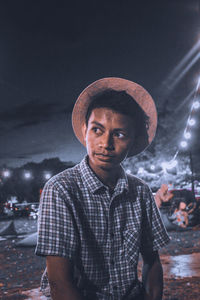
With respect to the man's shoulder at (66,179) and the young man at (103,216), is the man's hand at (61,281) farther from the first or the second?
the man's shoulder at (66,179)

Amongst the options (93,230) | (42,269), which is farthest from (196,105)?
(93,230)

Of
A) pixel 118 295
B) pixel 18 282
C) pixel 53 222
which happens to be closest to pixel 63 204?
pixel 53 222

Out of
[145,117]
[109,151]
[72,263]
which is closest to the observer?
[72,263]

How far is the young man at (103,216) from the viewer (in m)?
1.76

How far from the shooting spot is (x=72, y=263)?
1.80 meters

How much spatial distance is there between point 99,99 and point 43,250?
1.18 metres

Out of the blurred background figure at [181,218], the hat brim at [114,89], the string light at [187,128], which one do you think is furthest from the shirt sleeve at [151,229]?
the string light at [187,128]

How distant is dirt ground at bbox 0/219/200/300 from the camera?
15.1 feet

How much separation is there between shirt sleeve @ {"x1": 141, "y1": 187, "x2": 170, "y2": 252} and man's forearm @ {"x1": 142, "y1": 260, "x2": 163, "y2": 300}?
5.2 inches

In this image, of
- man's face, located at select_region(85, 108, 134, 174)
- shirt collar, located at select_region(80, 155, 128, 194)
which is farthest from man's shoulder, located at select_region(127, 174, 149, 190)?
man's face, located at select_region(85, 108, 134, 174)

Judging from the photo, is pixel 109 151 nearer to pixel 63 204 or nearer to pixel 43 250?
pixel 63 204

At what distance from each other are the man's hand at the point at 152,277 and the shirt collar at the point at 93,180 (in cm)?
61

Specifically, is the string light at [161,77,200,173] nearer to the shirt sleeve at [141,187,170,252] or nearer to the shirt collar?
the shirt sleeve at [141,187,170,252]

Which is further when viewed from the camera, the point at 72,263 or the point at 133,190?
the point at 133,190
